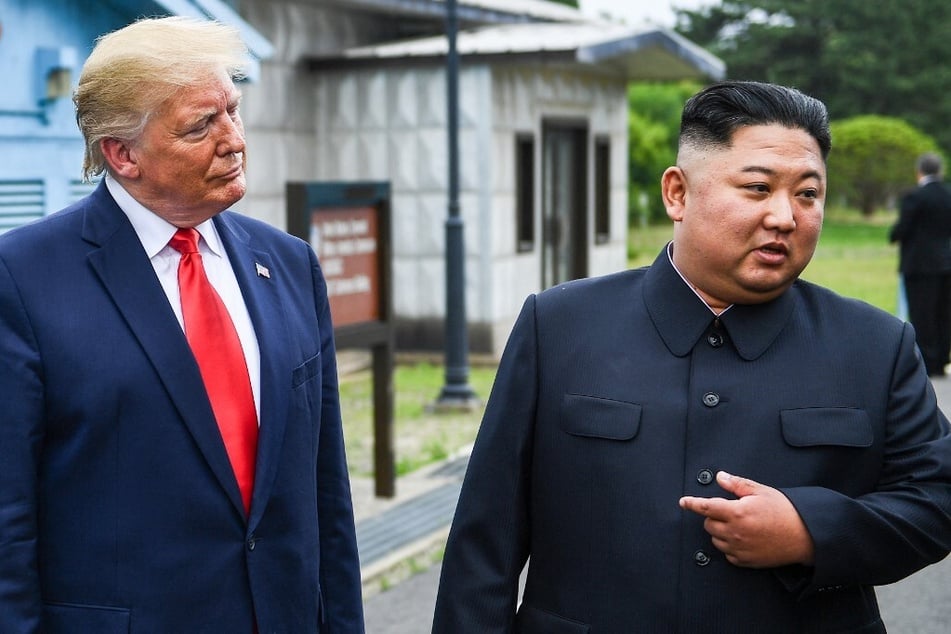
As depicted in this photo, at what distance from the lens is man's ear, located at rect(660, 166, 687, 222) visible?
2.71 meters

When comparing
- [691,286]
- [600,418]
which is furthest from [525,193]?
[600,418]

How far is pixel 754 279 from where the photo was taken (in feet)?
8.58

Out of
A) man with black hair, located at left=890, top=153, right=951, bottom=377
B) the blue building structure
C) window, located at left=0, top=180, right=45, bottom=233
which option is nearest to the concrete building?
man with black hair, located at left=890, top=153, right=951, bottom=377

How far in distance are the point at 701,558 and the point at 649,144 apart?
3168 centimetres

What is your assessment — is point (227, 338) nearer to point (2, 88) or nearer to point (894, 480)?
point (894, 480)

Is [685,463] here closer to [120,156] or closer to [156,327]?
[156,327]

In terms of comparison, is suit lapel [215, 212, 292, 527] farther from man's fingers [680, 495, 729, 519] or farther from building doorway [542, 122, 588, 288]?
building doorway [542, 122, 588, 288]

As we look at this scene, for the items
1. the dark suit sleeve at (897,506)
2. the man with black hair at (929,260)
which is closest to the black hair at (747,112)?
the dark suit sleeve at (897,506)

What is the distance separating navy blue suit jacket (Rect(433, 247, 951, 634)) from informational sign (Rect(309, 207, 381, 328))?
538cm

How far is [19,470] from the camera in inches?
104

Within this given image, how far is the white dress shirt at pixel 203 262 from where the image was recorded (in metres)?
2.91

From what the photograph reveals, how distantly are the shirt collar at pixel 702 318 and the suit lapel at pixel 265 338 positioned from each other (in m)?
0.77

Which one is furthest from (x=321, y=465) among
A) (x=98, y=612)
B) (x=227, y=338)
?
(x=98, y=612)

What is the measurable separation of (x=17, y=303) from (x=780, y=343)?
1.44m
